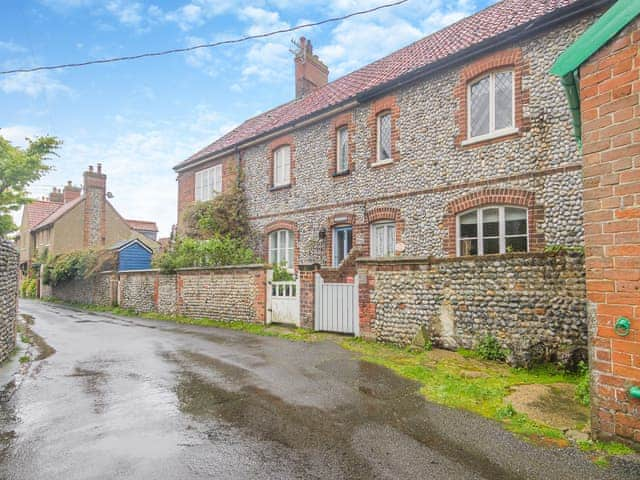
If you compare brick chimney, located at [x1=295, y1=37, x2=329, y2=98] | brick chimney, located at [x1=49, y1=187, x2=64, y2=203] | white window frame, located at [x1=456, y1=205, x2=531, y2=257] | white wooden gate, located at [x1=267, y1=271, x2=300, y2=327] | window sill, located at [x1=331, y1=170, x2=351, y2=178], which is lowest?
white wooden gate, located at [x1=267, y1=271, x2=300, y2=327]

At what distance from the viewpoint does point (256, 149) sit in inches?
656

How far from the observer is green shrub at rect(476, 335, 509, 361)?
671cm

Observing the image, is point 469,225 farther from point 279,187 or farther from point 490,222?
point 279,187

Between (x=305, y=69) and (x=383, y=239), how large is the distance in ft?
37.2

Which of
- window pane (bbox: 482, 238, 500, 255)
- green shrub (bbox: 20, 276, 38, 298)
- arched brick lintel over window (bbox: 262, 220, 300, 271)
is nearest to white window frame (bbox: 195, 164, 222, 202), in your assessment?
arched brick lintel over window (bbox: 262, 220, 300, 271)

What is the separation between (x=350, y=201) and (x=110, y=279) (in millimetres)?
13846

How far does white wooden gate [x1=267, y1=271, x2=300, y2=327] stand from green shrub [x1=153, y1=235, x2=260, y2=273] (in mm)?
2677

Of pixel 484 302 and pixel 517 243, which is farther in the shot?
pixel 517 243

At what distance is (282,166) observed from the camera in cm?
1578

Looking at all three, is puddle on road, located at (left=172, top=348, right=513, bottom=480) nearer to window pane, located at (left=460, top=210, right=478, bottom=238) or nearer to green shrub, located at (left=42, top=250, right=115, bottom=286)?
window pane, located at (left=460, top=210, right=478, bottom=238)

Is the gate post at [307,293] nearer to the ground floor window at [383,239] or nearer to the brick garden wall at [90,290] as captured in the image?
the ground floor window at [383,239]

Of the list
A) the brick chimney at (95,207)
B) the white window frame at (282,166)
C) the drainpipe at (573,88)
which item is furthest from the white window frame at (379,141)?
the brick chimney at (95,207)

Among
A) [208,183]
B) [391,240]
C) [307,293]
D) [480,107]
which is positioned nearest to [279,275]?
[307,293]

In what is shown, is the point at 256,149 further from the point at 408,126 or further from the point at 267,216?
the point at 408,126
